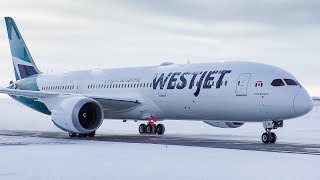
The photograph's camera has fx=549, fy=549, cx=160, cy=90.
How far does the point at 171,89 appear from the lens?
25.3m

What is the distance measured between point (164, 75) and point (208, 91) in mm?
3638

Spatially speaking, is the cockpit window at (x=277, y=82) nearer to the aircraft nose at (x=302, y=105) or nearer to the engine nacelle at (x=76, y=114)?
the aircraft nose at (x=302, y=105)

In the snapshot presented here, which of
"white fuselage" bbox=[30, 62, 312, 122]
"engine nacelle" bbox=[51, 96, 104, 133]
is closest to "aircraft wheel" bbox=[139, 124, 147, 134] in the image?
"white fuselage" bbox=[30, 62, 312, 122]

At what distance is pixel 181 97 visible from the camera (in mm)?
24656

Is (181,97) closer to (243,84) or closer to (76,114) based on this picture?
(243,84)

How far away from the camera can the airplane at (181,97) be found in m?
21.5

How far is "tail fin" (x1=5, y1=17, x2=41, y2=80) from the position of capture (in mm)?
35469

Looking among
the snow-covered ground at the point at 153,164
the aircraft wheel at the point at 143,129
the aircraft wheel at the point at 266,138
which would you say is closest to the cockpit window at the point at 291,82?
the aircraft wheel at the point at 266,138

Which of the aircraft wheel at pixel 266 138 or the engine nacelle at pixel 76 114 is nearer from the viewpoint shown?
the aircraft wheel at pixel 266 138

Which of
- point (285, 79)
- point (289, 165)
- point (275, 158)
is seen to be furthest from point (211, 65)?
point (289, 165)

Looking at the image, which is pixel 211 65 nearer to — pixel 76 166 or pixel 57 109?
pixel 57 109

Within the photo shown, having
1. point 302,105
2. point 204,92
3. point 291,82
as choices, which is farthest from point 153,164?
point 204,92

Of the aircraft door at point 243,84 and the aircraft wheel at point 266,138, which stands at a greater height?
the aircraft door at point 243,84

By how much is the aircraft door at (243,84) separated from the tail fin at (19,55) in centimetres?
1708
